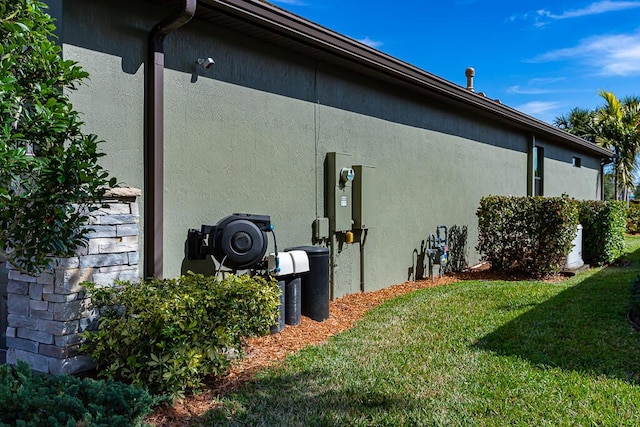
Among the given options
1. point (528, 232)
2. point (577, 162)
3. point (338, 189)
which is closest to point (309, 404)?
point (338, 189)

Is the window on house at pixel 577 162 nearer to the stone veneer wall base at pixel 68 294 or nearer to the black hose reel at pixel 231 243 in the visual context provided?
the black hose reel at pixel 231 243

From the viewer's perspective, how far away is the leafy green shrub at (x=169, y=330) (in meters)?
3.45

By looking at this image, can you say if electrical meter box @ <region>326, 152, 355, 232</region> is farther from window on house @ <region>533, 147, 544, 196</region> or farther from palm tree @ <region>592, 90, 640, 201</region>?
palm tree @ <region>592, 90, 640, 201</region>

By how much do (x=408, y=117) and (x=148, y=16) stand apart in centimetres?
496

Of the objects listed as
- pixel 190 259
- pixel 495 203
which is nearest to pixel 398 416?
pixel 190 259

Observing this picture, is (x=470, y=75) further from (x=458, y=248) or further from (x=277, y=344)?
(x=277, y=344)

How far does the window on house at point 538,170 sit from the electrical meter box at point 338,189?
8.45 metres

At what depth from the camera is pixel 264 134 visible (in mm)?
6066

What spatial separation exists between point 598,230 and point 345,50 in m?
7.54

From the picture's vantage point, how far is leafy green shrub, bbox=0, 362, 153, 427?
231 cm

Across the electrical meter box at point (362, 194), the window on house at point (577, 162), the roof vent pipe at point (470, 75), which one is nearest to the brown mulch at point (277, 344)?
the electrical meter box at point (362, 194)

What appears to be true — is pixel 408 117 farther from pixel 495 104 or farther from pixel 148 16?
pixel 148 16

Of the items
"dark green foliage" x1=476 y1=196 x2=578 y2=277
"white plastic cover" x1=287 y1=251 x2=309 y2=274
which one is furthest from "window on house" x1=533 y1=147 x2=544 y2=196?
"white plastic cover" x1=287 y1=251 x2=309 y2=274

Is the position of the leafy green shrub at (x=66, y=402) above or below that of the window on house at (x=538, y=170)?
below
